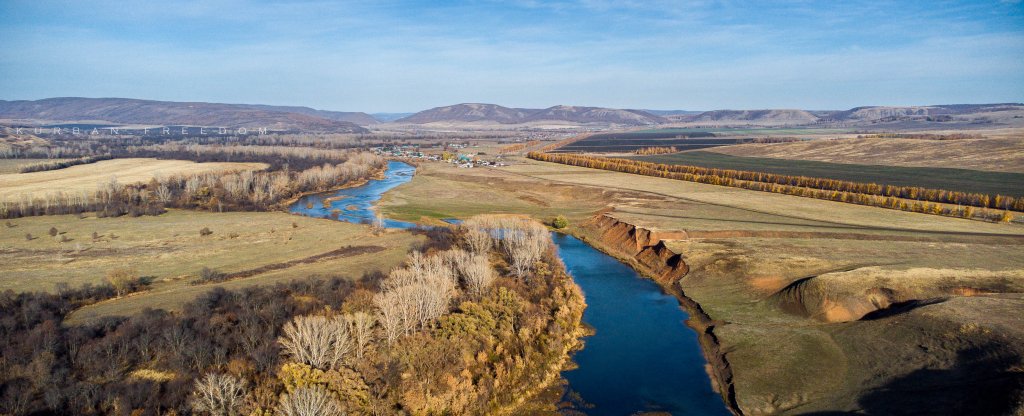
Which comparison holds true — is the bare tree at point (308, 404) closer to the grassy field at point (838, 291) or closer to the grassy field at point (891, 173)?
the grassy field at point (838, 291)

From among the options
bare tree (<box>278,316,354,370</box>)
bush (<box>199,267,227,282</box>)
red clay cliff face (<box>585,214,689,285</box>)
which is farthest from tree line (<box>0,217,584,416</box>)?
red clay cliff face (<box>585,214,689,285</box>)

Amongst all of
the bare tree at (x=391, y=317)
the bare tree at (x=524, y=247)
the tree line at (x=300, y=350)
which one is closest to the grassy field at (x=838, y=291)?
the tree line at (x=300, y=350)

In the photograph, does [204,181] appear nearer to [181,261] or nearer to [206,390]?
[181,261]

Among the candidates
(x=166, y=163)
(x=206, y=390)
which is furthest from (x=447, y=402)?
(x=166, y=163)

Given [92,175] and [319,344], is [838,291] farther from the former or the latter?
[92,175]

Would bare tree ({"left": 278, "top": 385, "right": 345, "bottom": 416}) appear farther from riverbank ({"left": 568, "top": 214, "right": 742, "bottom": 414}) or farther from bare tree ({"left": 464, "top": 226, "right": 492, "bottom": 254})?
bare tree ({"left": 464, "top": 226, "right": 492, "bottom": 254})
